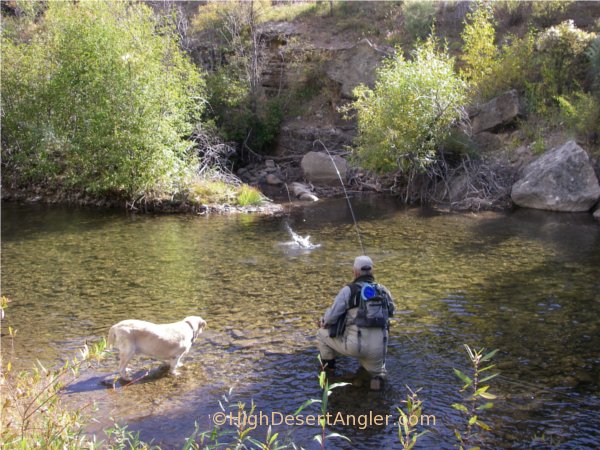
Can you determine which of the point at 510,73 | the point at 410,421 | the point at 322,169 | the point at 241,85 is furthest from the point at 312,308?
the point at 241,85

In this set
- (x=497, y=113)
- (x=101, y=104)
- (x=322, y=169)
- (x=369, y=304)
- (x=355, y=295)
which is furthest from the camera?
(x=322, y=169)

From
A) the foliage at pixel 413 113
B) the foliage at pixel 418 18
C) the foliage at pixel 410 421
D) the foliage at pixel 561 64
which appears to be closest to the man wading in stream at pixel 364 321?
the foliage at pixel 410 421

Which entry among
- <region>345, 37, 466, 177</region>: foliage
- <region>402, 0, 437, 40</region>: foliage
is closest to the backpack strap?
<region>345, 37, 466, 177</region>: foliage

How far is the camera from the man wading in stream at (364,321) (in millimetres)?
7250

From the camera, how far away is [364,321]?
7.27m

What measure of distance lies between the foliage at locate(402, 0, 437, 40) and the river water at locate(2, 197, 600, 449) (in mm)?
18902

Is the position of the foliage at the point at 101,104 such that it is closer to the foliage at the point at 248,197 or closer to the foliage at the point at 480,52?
the foliage at the point at 248,197

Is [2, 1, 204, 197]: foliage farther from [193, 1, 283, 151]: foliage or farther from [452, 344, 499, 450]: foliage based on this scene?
[452, 344, 499, 450]: foliage

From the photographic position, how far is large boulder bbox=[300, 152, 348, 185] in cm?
2620

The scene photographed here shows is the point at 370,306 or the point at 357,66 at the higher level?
the point at 357,66

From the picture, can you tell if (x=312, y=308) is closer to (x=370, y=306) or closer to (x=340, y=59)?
(x=370, y=306)

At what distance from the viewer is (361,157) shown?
906 inches

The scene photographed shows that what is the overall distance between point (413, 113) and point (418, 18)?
1593cm

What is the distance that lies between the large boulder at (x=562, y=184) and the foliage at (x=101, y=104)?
1231 centimetres
